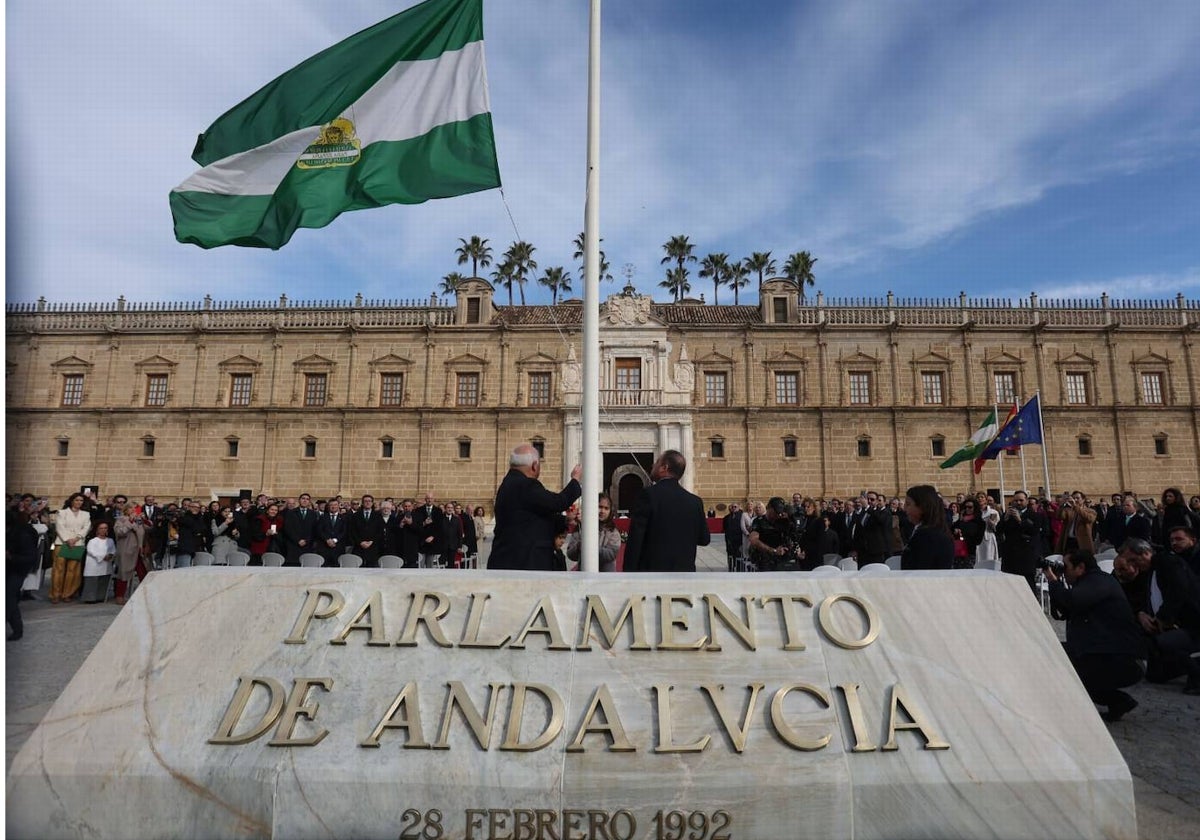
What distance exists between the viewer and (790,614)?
299 cm

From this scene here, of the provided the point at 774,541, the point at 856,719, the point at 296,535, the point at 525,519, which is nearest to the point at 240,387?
the point at 296,535

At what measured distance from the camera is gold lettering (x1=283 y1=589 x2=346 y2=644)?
2977mm

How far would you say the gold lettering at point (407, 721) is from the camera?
262 centimetres

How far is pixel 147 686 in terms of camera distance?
2.86 metres

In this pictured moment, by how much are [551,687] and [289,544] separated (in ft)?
31.1

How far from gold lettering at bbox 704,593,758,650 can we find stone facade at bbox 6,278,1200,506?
24152 mm

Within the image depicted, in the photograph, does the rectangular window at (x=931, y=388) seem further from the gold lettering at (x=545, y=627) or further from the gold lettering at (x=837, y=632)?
the gold lettering at (x=545, y=627)

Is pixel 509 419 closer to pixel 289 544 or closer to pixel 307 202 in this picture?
pixel 289 544

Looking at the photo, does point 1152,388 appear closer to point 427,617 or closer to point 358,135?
point 358,135

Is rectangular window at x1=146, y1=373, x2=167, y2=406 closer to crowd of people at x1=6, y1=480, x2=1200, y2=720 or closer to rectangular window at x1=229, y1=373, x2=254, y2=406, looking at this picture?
rectangular window at x1=229, y1=373, x2=254, y2=406

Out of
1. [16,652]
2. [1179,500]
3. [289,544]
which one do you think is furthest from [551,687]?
[1179,500]

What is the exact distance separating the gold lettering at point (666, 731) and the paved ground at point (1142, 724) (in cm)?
138

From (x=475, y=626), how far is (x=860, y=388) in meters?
28.5

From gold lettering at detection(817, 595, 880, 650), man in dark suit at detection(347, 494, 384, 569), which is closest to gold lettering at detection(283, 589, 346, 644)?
gold lettering at detection(817, 595, 880, 650)
